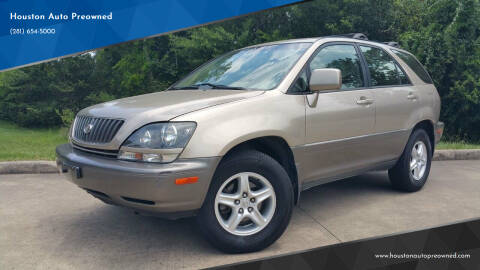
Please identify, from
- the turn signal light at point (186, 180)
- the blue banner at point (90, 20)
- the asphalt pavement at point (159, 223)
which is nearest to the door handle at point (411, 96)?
the asphalt pavement at point (159, 223)

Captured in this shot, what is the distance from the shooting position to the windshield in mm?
3455

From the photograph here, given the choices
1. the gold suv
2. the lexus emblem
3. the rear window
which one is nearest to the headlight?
the gold suv

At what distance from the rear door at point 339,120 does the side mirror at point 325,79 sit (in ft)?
0.52

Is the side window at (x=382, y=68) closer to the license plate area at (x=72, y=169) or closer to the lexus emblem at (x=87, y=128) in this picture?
the lexus emblem at (x=87, y=128)

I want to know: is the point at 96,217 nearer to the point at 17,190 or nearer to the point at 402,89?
the point at 17,190

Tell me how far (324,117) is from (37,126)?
12574mm

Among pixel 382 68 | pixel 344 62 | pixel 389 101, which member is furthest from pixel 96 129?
pixel 382 68

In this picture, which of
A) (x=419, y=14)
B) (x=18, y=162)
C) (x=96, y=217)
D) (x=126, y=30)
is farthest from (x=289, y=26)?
(x=96, y=217)

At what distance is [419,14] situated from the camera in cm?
1073

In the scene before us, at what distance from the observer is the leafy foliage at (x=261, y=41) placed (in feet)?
30.1

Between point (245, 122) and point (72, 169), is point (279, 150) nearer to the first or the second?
point (245, 122)

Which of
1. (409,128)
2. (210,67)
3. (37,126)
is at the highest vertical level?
(210,67)

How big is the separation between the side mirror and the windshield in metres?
0.27

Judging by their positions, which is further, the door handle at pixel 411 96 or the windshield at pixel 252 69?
the door handle at pixel 411 96
